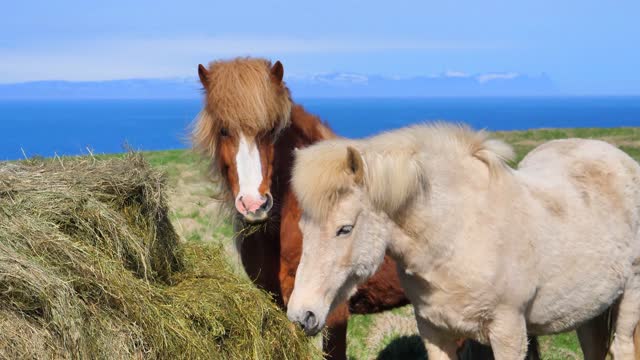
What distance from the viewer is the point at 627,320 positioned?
498 cm

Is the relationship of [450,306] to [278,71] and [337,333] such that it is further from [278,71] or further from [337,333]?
[278,71]

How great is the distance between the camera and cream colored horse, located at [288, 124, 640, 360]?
3.65 m

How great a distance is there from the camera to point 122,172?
4449 mm

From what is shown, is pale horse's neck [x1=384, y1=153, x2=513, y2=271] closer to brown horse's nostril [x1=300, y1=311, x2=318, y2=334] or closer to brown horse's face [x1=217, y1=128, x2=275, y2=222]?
brown horse's nostril [x1=300, y1=311, x2=318, y2=334]

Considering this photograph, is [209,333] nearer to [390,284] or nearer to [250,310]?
[250,310]

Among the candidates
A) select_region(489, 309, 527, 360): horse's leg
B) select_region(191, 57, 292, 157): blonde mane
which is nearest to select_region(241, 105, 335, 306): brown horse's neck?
select_region(191, 57, 292, 157): blonde mane

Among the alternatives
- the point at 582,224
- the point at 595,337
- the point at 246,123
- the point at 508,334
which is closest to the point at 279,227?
the point at 246,123

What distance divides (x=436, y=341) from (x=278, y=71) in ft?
6.27

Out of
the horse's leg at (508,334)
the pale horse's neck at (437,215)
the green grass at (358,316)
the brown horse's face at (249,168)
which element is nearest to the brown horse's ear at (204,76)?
the brown horse's face at (249,168)

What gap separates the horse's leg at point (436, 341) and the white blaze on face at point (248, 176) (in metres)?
1.16

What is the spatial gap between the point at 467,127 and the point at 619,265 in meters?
1.32

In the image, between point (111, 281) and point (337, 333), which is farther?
point (337, 333)

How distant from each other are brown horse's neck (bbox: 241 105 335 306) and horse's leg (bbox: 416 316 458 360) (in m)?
0.93

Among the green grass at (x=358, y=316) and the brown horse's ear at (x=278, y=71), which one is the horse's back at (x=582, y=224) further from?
the green grass at (x=358, y=316)
